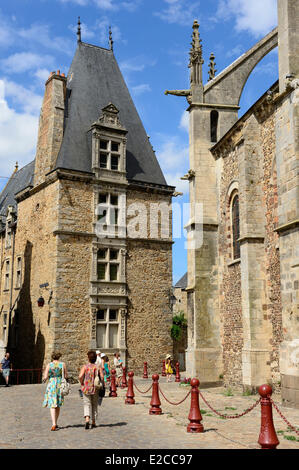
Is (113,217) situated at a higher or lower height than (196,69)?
lower

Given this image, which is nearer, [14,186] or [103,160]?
[103,160]

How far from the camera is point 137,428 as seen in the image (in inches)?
339

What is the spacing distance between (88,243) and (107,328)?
3853mm

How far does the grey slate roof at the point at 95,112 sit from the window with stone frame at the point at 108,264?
152 inches

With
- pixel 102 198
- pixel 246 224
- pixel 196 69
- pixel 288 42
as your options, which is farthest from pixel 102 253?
pixel 288 42

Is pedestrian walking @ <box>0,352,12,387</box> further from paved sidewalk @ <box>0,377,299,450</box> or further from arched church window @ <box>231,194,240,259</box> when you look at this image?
arched church window @ <box>231,194,240,259</box>

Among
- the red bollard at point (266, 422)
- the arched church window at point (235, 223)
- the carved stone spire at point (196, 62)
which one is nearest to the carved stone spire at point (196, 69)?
the carved stone spire at point (196, 62)

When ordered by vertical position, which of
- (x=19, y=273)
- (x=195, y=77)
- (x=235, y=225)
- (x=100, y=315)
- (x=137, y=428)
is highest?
(x=195, y=77)

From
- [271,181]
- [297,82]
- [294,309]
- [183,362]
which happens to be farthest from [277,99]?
[183,362]

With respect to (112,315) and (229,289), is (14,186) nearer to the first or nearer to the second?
(112,315)

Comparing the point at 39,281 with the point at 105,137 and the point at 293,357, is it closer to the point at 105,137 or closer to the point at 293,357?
the point at 105,137

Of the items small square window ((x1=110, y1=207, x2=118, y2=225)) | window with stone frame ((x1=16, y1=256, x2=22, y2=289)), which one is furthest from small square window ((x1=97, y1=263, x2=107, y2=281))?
window with stone frame ((x1=16, y1=256, x2=22, y2=289))

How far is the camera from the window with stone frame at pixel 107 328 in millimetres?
21594
